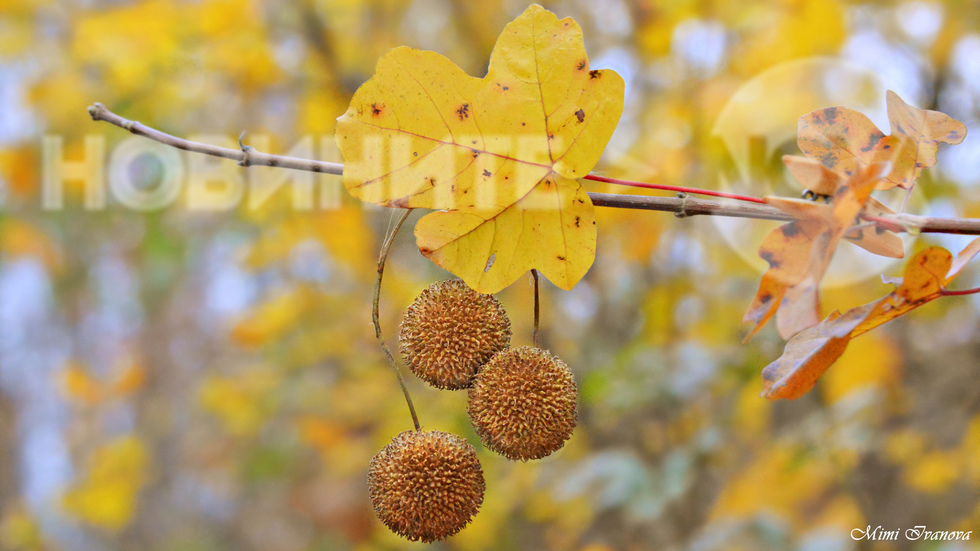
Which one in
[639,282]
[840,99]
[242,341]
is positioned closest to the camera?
[840,99]

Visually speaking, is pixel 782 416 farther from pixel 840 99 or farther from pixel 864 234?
pixel 864 234

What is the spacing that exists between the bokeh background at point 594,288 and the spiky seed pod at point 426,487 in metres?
0.99

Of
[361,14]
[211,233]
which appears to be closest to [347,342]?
[211,233]

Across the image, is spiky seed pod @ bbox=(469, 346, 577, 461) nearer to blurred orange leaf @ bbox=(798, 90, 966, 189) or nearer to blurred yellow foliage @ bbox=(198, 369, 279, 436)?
blurred orange leaf @ bbox=(798, 90, 966, 189)

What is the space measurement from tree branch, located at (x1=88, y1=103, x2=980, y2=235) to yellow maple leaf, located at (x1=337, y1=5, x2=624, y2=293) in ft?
0.09

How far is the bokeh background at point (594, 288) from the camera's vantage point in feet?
6.75

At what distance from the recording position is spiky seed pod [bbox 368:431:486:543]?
601 mm

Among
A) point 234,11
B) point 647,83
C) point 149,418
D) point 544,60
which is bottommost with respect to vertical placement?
point 149,418

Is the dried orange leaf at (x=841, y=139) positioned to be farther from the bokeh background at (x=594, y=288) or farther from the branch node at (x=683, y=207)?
the bokeh background at (x=594, y=288)

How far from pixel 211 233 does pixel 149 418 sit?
1480 mm

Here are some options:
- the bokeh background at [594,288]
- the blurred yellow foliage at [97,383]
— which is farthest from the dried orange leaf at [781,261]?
the blurred yellow foliage at [97,383]

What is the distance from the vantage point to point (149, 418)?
4215mm

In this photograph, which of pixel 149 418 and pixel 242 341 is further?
pixel 149 418

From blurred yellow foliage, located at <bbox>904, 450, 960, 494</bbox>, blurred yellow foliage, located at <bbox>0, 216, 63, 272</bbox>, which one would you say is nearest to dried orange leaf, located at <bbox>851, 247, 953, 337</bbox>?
blurred yellow foliage, located at <bbox>904, 450, 960, 494</bbox>
